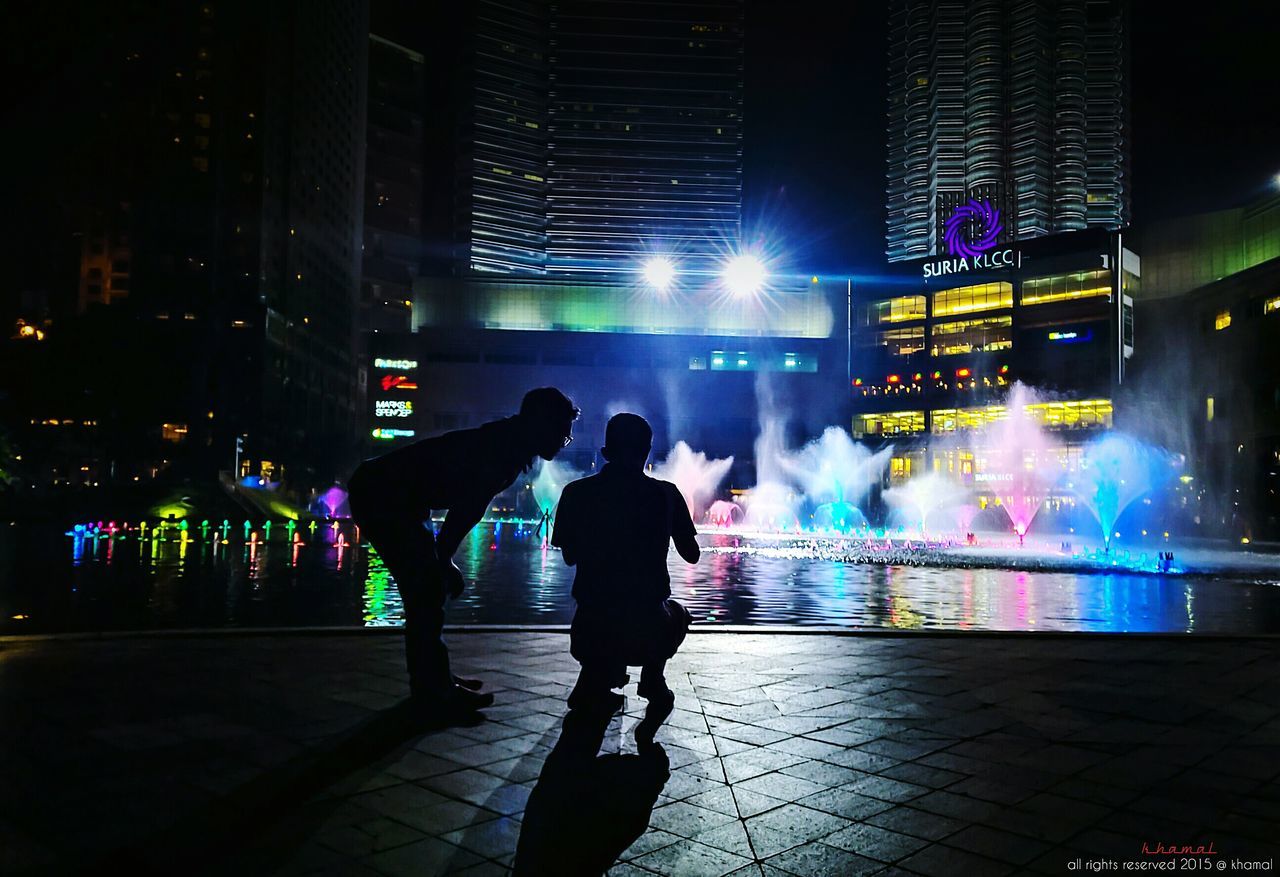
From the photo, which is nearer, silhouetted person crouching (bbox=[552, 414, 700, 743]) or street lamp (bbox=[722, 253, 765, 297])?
silhouetted person crouching (bbox=[552, 414, 700, 743])

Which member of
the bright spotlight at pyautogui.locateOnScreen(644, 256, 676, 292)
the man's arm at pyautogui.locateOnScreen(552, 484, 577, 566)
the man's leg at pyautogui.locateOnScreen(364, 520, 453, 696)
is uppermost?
the bright spotlight at pyautogui.locateOnScreen(644, 256, 676, 292)

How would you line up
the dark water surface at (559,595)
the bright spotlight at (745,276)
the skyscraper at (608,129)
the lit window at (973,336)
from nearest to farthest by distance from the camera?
the dark water surface at (559,595) < the lit window at (973,336) < the bright spotlight at (745,276) < the skyscraper at (608,129)

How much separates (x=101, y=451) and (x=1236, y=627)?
75.1m

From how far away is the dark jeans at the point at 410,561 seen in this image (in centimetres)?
520

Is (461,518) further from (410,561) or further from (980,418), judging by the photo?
(980,418)

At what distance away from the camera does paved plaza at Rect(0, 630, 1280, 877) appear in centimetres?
319

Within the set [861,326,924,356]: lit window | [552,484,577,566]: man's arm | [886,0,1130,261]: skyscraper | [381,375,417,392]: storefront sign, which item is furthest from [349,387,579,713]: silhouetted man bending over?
[886,0,1130,261]: skyscraper

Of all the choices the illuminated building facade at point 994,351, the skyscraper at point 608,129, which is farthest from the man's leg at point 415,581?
the skyscraper at point 608,129

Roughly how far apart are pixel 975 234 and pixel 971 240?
2.76 ft

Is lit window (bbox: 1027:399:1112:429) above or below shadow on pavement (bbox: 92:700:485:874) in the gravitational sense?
above

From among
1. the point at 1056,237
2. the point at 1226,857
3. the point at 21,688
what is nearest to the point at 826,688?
the point at 1226,857

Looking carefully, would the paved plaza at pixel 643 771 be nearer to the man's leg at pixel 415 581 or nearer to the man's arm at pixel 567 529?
the man's leg at pixel 415 581

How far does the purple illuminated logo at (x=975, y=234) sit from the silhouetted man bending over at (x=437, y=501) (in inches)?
3460

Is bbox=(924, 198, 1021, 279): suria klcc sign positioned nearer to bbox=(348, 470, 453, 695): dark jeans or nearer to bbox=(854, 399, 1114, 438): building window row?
bbox=(854, 399, 1114, 438): building window row
